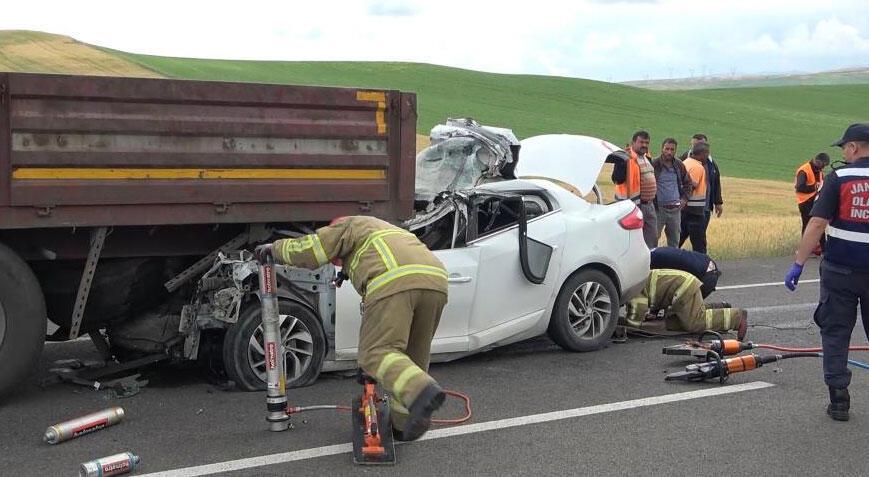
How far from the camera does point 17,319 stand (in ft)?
18.7

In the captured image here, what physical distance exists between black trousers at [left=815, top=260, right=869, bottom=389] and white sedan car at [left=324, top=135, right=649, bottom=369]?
2.08 m

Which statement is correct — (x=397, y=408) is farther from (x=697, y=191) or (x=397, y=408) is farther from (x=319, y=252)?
(x=697, y=191)

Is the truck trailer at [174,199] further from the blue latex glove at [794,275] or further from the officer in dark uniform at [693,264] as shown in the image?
the officer in dark uniform at [693,264]

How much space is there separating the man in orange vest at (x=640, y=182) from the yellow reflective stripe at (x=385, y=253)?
6841 millimetres

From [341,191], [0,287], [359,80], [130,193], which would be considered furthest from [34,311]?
[359,80]

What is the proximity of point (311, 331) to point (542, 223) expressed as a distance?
7.15 ft

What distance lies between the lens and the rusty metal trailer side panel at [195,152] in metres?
5.58

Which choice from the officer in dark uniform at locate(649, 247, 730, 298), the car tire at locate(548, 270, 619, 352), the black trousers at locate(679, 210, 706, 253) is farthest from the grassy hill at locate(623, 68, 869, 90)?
the car tire at locate(548, 270, 619, 352)

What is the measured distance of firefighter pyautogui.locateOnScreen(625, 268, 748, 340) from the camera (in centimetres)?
834

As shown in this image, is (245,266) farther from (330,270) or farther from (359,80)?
(359,80)

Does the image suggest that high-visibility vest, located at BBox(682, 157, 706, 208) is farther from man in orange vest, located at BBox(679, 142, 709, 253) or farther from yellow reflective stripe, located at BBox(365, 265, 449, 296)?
yellow reflective stripe, located at BBox(365, 265, 449, 296)

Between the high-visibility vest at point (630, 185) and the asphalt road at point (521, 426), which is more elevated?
the high-visibility vest at point (630, 185)

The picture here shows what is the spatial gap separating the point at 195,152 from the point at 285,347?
1.40 metres

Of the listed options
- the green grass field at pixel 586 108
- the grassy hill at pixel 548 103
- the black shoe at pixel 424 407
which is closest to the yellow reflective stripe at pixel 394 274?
the black shoe at pixel 424 407
